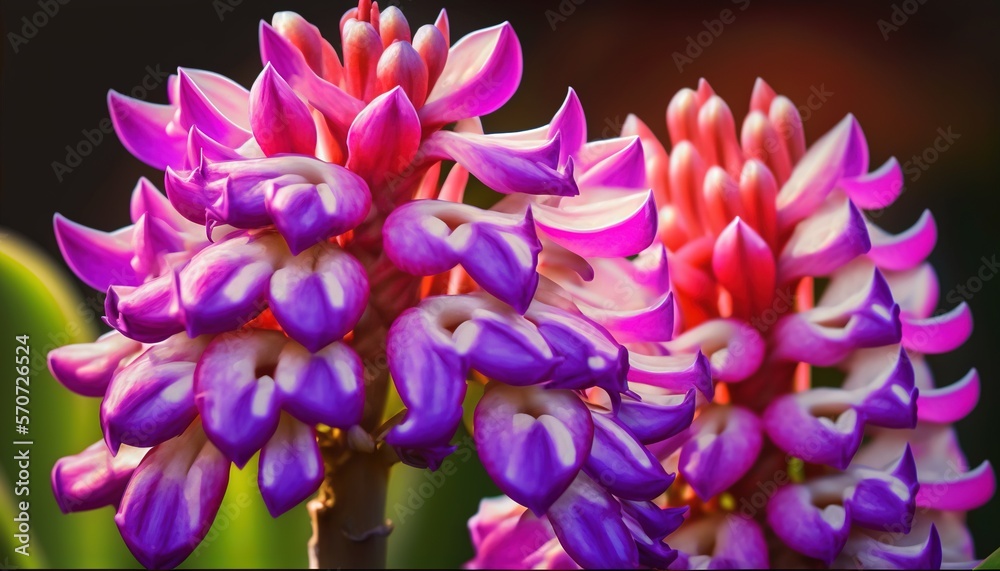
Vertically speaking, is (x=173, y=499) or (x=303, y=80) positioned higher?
(x=303, y=80)

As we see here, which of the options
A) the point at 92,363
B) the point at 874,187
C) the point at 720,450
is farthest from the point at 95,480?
the point at 874,187

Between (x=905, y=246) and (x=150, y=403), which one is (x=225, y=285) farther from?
(x=905, y=246)

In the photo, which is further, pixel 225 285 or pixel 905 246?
pixel 905 246

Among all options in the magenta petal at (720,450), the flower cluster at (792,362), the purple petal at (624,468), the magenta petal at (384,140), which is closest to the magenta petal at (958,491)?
the flower cluster at (792,362)

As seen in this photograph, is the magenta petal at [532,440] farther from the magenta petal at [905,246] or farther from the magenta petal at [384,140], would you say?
the magenta petal at [905,246]

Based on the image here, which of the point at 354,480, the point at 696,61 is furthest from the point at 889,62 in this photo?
the point at 354,480

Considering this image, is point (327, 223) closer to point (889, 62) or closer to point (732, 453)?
point (732, 453)

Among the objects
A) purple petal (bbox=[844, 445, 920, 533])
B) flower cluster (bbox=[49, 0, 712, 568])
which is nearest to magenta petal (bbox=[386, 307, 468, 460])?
flower cluster (bbox=[49, 0, 712, 568])

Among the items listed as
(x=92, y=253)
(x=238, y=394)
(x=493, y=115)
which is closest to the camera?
(x=238, y=394)
